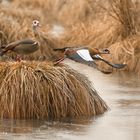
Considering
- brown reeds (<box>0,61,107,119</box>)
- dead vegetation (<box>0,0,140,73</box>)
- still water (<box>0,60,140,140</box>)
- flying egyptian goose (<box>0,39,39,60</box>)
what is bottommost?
still water (<box>0,60,140,140</box>)

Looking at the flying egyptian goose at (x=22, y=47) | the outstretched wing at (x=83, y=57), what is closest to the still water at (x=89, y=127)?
the outstretched wing at (x=83, y=57)

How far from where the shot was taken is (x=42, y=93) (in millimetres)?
11656

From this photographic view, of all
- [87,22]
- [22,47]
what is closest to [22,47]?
[22,47]

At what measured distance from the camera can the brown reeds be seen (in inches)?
456

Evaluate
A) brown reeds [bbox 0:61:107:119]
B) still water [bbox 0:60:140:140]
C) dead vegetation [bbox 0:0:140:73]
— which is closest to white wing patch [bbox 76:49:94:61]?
brown reeds [bbox 0:61:107:119]

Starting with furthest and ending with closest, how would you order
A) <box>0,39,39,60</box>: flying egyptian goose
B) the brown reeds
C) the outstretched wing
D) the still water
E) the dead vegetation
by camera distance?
1. the dead vegetation
2. <box>0,39,39,60</box>: flying egyptian goose
3. the outstretched wing
4. the brown reeds
5. the still water

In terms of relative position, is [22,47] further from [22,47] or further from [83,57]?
[83,57]

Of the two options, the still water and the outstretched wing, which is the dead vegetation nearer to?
the still water

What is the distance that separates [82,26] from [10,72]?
13572 millimetres

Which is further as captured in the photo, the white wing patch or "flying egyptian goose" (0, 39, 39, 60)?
"flying egyptian goose" (0, 39, 39, 60)

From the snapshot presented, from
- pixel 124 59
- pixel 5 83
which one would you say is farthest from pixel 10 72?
pixel 124 59

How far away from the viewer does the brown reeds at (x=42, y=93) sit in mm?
11578

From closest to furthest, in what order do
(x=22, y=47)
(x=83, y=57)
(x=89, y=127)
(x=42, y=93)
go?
(x=89, y=127)
(x=42, y=93)
(x=83, y=57)
(x=22, y=47)

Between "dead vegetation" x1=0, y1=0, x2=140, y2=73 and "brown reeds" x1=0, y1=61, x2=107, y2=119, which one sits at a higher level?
"dead vegetation" x1=0, y1=0, x2=140, y2=73
